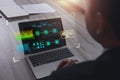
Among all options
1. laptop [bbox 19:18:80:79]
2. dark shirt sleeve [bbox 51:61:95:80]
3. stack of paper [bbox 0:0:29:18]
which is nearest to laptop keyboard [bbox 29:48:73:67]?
laptop [bbox 19:18:80:79]

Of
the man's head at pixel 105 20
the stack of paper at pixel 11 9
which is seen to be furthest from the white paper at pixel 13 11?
the man's head at pixel 105 20

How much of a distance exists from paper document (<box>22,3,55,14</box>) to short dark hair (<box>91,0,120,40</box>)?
116 centimetres

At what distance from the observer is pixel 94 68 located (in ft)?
2.56

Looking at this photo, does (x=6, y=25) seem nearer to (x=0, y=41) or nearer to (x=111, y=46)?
(x=0, y=41)

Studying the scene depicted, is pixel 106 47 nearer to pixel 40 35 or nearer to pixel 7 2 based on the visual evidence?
pixel 40 35

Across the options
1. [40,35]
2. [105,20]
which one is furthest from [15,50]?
[105,20]

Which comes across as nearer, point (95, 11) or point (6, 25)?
point (95, 11)

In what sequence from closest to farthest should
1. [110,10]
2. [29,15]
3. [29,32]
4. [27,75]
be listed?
[110,10] < [27,75] < [29,32] < [29,15]

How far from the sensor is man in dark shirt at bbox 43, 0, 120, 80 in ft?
2.45

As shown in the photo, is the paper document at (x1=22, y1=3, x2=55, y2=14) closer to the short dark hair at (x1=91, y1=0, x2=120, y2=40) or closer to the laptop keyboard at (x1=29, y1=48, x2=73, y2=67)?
the laptop keyboard at (x1=29, y1=48, x2=73, y2=67)

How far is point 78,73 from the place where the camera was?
796mm

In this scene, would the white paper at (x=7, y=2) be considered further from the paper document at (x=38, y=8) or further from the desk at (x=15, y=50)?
the desk at (x=15, y=50)

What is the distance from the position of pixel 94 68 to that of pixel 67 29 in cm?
91

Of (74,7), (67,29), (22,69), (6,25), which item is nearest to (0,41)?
(6,25)
